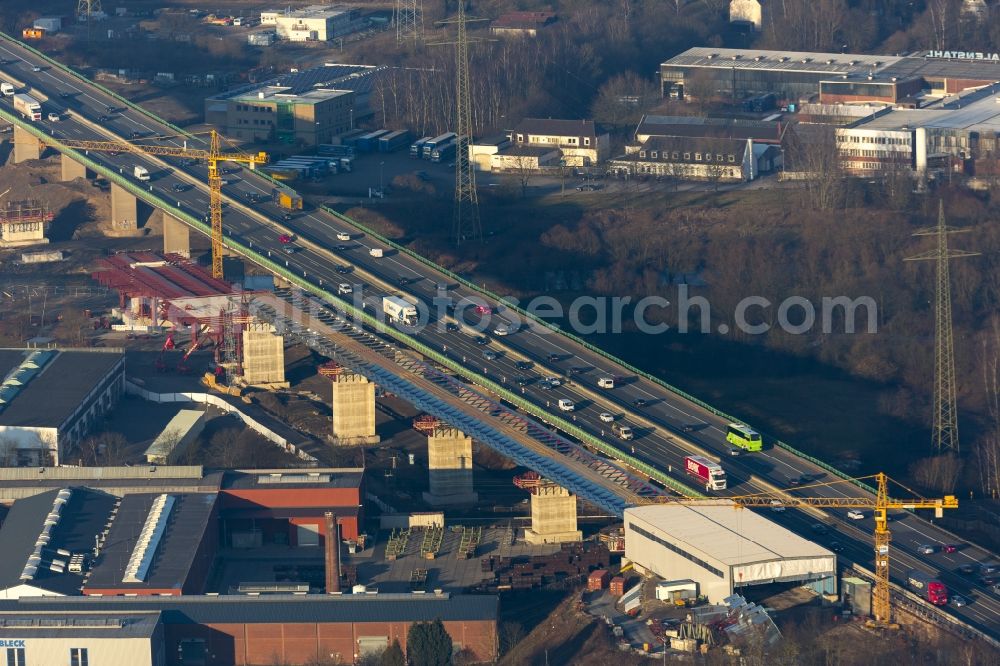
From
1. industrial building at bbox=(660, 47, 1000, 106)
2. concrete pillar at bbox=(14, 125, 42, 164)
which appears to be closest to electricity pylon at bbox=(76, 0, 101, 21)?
concrete pillar at bbox=(14, 125, 42, 164)

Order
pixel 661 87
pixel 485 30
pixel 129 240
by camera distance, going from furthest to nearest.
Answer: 1. pixel 485 30
2. pixel 661 87
3. pixel 129 240

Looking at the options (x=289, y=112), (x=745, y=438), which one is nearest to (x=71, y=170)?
(x=289, y=112)

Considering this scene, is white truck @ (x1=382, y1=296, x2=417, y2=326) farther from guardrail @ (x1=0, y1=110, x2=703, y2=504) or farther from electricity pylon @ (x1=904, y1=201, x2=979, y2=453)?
electricity pylon @ (x1=904, y1=201, x2=979, y2=453)

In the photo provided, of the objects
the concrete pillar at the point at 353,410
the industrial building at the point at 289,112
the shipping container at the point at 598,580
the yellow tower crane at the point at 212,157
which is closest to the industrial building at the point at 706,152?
the industrial building at the point at 289,112

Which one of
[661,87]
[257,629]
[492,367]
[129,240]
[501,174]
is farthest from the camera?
[661,87]

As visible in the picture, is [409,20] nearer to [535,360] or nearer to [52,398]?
[535,360]

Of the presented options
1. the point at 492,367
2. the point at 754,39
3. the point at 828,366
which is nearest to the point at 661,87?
the point at 754,39

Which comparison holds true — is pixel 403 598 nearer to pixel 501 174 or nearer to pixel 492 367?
pixel 492 367
